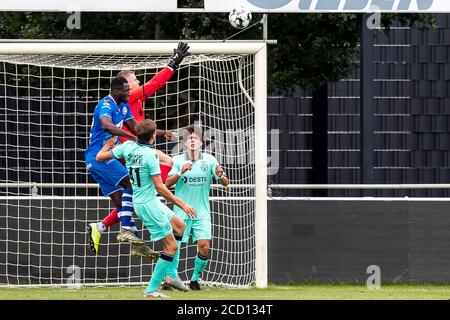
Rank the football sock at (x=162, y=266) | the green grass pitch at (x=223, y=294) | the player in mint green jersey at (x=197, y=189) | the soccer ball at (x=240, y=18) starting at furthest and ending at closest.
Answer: the player in mint green jersey at (x=197, y=189) → the soccer ball at (x=240, y=18) → the green grass pitch at (x=223, y=294) → the football sock at (x=162, y=266)

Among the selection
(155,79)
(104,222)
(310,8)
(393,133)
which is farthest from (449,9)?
(393,133)

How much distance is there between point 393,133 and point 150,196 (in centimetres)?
1724

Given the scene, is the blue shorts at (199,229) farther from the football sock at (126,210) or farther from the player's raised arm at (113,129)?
the player's raised arm at (113,129)

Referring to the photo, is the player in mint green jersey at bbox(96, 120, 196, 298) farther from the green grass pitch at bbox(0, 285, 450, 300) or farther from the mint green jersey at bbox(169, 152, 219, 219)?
the mint green jersey at bbox(169, 152, 219, 219)

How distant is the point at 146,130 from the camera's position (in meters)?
12.9

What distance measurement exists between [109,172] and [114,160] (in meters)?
0.15

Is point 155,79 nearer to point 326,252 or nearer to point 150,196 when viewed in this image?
point 150,196

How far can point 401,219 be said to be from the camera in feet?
59.1

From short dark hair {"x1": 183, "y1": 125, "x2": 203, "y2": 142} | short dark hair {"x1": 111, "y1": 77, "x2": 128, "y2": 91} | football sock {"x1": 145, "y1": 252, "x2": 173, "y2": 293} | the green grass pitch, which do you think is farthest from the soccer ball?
football sock {"x1": 145, "y1": 252, "x2": 173, "y2": 293}

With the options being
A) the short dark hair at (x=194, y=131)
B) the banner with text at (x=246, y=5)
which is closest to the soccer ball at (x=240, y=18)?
the banner with text at (x=246, y=5)

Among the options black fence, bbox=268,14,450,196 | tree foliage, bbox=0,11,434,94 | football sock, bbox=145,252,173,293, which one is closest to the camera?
football sock, bbox=145,252,173,293

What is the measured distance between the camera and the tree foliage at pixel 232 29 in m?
21.3

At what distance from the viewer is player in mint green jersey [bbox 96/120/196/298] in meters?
12.9

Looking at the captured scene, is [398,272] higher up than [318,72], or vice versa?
[318,72]
